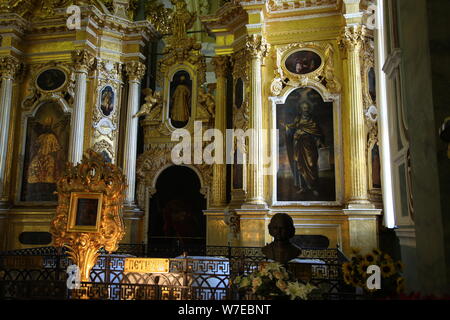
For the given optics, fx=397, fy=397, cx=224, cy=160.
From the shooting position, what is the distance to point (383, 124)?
11055 millimetres

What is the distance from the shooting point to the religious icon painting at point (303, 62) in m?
12.4

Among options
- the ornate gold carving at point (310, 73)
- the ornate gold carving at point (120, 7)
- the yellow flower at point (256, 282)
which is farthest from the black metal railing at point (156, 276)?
the ornate gold carving at point (120, 7)

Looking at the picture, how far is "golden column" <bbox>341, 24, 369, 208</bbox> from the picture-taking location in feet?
36.3

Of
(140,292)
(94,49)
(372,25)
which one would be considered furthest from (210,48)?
(140,292)

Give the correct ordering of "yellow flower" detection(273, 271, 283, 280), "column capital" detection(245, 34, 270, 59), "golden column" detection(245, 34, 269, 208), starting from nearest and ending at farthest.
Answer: "yellow flower" detection(273, 271, 283, 280)
"golden column" detection(245, 34, 269, 208)
"column capital" detection(245, 34, 270, 59)

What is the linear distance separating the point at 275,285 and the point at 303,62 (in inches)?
381

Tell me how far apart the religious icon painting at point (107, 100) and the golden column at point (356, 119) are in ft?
26.7

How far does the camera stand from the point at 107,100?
46.9 feet

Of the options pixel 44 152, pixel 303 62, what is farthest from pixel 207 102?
pixel 44 152

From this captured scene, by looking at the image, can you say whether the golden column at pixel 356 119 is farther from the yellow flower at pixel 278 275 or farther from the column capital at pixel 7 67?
the column capital at pixel 7 67

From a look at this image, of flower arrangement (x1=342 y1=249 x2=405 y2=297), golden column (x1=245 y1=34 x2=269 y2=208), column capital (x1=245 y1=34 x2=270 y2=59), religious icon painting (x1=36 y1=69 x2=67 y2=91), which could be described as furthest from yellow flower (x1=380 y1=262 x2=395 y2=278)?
religious icon painting (x1=36 y1=69 x2=67 y2=91)

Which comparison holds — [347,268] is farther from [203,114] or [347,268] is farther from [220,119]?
[203,114]

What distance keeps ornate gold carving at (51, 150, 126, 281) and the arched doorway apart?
17.4 ft
